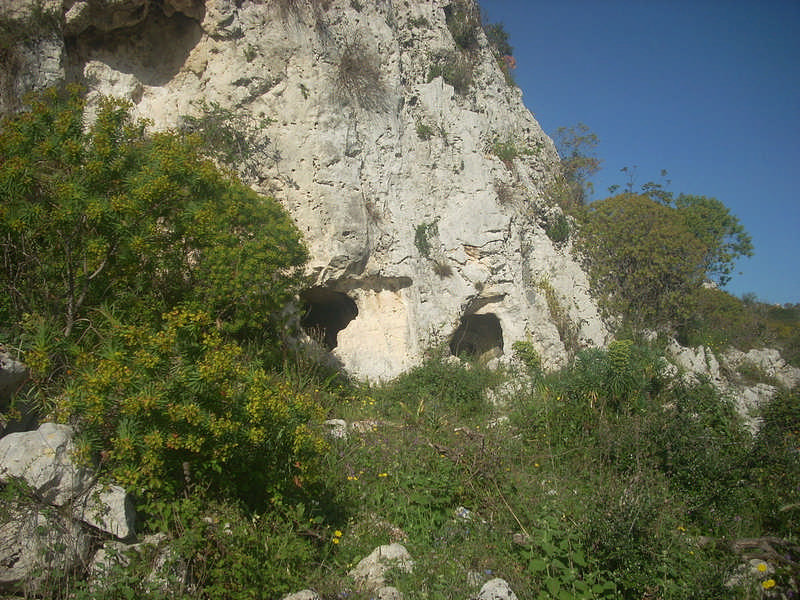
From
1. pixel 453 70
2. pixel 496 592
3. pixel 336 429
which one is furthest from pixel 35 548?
pixel 453 70

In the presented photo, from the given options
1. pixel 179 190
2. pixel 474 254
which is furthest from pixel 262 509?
pixel 474 254

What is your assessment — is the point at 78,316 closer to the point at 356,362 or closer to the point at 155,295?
the point at 155,295

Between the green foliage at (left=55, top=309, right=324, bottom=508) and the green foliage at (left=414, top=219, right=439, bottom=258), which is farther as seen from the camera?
the green foliage at (left=414, top=219, right=439, bottom=258)

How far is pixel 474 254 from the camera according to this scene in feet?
38.6

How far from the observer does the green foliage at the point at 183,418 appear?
388cm

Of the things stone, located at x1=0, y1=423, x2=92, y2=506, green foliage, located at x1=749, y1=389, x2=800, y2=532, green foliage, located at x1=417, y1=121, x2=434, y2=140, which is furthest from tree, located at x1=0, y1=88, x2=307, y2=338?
green foliage, located at x1=417, y1=121, x2=434, y2=140

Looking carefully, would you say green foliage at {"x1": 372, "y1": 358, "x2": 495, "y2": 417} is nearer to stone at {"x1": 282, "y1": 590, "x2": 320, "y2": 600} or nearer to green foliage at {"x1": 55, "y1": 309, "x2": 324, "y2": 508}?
green foliage at {"x1": 55, "y1": 309, "x2": 324, "y2": 508}

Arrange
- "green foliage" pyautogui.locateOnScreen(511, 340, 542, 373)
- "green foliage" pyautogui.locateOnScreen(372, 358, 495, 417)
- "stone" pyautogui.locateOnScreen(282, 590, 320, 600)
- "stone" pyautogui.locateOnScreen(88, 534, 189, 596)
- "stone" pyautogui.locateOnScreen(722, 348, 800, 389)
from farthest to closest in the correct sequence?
1. "stone" pyautogui.locateOnScreen(722, 348, 800, 389)
2. "green foliage" pyautogui.locateOnScreen(511, 340, 542, 373)
3. "green foliage" pyautogui.locateOnScreen(372, 358, 495, 417)
4. "stone" pyautogui.locateOnScreen(282, 590, 320, 600)
5. "stone" pyautogui.locateOnScreen(88, 534, 189, 596)

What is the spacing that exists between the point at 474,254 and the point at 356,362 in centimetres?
373

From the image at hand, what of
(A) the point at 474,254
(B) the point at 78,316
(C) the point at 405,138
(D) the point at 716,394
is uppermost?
(C) the point at 405,138

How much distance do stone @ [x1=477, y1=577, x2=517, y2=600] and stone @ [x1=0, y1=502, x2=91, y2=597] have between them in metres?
2.87

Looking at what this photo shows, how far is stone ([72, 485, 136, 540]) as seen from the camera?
391 centimetres

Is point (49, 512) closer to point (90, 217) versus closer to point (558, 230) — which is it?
point (90, 217)

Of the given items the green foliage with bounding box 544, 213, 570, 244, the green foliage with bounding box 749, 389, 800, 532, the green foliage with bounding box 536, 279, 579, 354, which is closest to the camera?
the green foliage with bounding box 749, 389, 800, 532
